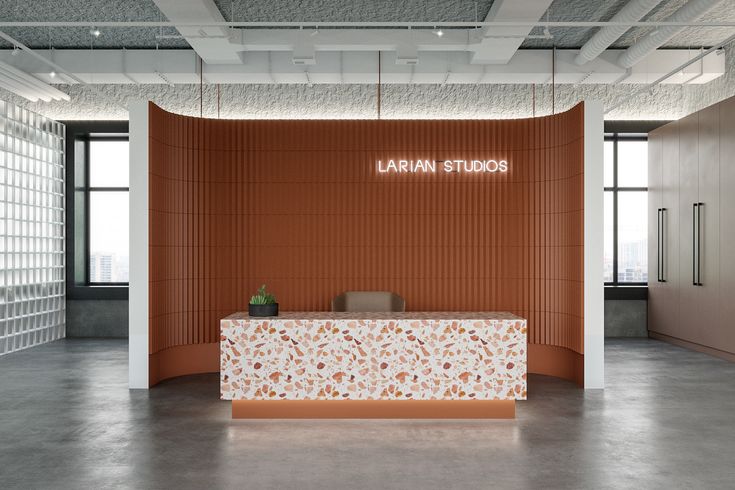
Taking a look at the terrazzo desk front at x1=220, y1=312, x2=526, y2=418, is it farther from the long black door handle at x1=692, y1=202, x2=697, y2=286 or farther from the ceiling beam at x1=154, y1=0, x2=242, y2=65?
the long black door handle at x1=692, y1=202, x2=697, y2=286

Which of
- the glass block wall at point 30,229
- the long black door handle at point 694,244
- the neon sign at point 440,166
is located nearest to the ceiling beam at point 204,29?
the neon sign at point 440,166

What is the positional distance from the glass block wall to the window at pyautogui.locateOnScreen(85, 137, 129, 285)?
596 millimetres

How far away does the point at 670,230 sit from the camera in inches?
441

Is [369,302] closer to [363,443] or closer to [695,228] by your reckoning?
[363,443]

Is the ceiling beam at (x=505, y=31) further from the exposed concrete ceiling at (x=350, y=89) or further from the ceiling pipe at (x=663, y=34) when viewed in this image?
the ceiling pipe at (x=663, y=34)

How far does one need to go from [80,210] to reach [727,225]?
36.5 feet

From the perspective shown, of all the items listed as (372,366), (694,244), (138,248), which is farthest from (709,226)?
(138,248)

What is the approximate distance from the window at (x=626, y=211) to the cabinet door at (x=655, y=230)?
1.29 feet

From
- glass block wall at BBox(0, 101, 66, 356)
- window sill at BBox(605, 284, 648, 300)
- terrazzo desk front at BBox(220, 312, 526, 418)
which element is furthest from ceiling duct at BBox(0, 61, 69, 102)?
window sill at BBox(605, 284, 648, 300)

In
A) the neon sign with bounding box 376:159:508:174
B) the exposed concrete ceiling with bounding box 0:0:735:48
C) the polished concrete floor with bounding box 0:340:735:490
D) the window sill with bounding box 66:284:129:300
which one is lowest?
the polished concrete floor with bounding box 0:340:735:490

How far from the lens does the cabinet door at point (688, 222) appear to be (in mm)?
10367

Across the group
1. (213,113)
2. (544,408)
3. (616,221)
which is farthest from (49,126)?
(616,221)

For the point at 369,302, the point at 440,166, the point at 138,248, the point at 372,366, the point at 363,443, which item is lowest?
the point at 363,443

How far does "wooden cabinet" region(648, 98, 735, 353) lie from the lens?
9.52 meters
